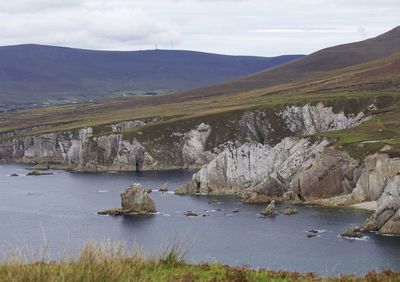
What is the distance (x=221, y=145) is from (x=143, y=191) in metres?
81.2

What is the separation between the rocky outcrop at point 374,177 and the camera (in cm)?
11344

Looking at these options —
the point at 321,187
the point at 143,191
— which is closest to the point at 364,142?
the point at 321,187

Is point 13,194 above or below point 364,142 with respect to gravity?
below

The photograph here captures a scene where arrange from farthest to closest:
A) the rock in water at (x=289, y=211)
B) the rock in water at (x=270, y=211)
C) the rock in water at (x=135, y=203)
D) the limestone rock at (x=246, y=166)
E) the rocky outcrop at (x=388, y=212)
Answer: the limestone rock at (x=246, y=166), the rock in water at (x=135, y=203), the rock in water at (x=270, y=211), the rock in water at (x=289, y=211), the rocky outcrop at (x=388, y=212)

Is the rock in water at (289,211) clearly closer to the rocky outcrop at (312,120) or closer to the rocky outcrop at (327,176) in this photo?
the rocky outcrop at (327,176)

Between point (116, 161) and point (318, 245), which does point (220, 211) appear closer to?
point (318, 245)

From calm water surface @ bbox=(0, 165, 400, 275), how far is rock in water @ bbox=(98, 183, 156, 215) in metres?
2.71

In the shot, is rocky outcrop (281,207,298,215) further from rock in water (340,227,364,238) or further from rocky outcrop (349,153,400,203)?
rock in water (340,227,364,238)

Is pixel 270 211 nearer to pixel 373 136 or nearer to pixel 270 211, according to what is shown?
pixel 270 211

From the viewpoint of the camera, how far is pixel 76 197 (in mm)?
140375

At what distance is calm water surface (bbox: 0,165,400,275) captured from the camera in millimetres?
76750

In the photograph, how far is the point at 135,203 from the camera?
118250 mm

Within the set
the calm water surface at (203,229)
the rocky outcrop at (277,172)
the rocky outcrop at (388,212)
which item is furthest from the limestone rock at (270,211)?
the rocky outcrop at (388,212)

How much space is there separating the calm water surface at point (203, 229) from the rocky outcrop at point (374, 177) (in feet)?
21.1
